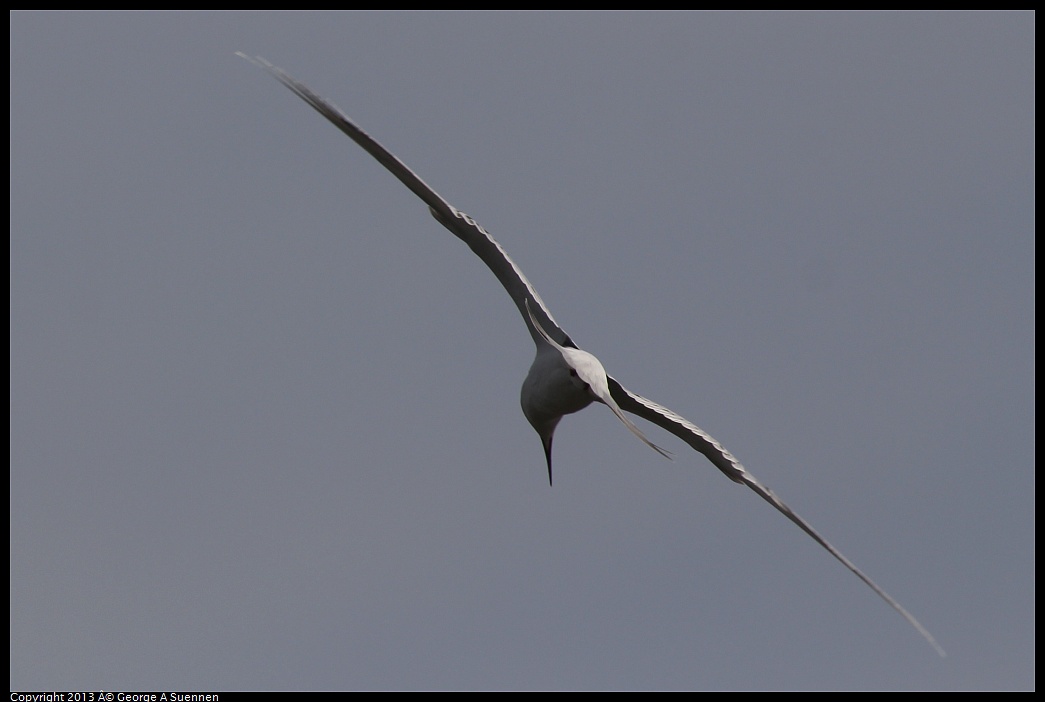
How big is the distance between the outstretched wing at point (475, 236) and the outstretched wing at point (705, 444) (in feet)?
4.79

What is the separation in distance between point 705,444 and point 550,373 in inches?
144

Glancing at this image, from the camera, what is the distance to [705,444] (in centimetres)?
2355

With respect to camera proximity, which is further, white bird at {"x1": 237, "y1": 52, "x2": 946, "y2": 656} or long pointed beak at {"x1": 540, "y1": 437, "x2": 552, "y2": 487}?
long pointed beak at {"x1": 540, "y1": 437, "x2": 552, "y2": 487}

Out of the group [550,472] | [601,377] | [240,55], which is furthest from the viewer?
[550,472]

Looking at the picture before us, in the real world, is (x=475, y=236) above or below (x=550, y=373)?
above

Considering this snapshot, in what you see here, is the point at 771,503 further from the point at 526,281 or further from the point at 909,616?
the point at 526,281

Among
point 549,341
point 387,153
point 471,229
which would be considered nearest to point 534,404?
point 549,341

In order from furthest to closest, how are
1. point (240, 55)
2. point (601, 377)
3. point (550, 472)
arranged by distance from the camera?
point (550, 472), point (601, 377), point (240, 55)

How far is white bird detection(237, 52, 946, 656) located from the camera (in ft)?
64.6

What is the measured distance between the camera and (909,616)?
840 inches

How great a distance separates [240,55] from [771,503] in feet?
36.5

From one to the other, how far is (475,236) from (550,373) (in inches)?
93.7

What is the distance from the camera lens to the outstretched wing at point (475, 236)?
19.6 m

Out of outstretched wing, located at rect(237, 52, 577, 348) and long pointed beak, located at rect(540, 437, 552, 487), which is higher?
outstretched wing, located at rect(237, 52, 577, 348)
